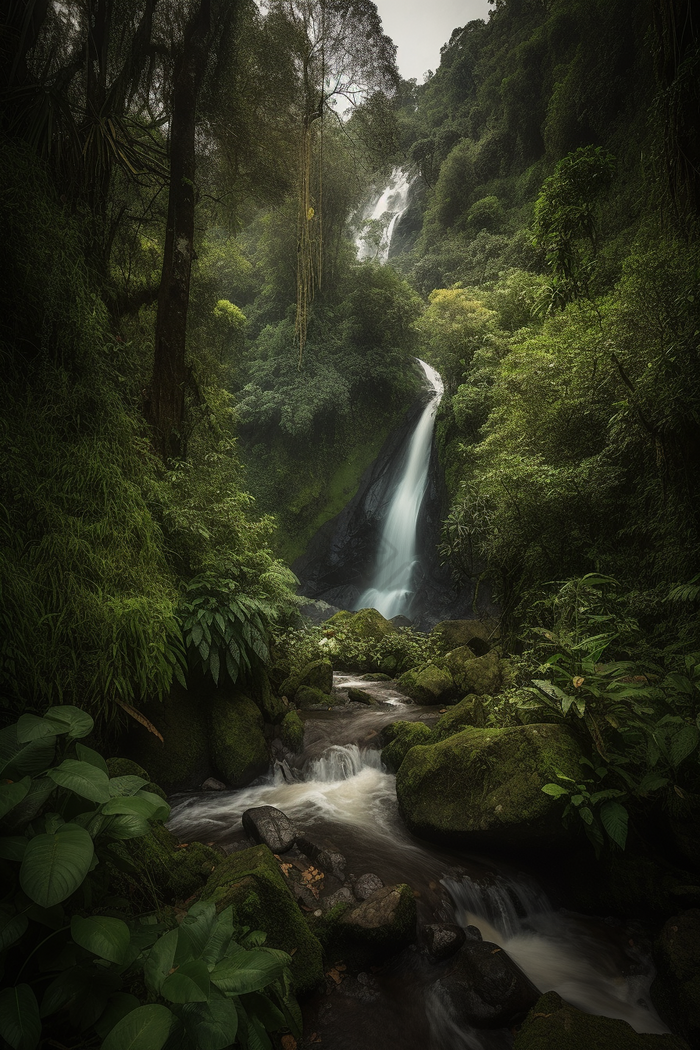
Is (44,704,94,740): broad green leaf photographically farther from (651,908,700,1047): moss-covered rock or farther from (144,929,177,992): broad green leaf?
(651,908,700,1047): moss-covered rock

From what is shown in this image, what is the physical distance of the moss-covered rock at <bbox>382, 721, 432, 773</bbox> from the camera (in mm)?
5270

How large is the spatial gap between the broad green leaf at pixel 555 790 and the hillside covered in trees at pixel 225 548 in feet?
0.06

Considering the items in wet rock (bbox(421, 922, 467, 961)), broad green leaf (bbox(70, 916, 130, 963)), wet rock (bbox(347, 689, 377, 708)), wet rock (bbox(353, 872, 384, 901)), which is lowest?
wet rock (bbox(347, 689, 377, 708))

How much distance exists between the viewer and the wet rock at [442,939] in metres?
3.00

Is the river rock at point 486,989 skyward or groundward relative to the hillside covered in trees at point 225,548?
groundward

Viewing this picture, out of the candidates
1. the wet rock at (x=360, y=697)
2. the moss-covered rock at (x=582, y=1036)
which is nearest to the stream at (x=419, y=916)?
the moss-covered rock at (x=582, y=1036)

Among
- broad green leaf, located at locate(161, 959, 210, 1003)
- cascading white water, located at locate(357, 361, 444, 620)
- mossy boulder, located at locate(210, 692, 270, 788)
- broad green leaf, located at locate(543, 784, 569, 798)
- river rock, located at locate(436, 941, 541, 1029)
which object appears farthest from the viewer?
cascading white water, located at locate(357, 361, 444, 620)

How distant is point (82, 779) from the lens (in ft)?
5.29

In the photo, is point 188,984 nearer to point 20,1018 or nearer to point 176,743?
point 20,1018

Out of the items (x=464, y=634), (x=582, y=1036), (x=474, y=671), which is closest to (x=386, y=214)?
(x=464, y=634)

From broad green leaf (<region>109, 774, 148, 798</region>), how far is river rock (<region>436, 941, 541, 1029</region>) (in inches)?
95.8

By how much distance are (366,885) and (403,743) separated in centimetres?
203

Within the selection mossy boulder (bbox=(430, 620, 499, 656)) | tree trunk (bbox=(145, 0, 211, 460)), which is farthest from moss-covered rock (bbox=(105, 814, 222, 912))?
mossy boulder (bbox=(430, 620, 499, 656))

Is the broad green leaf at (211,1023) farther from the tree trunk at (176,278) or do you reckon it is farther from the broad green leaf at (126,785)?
the tree trunk at (176,278)
